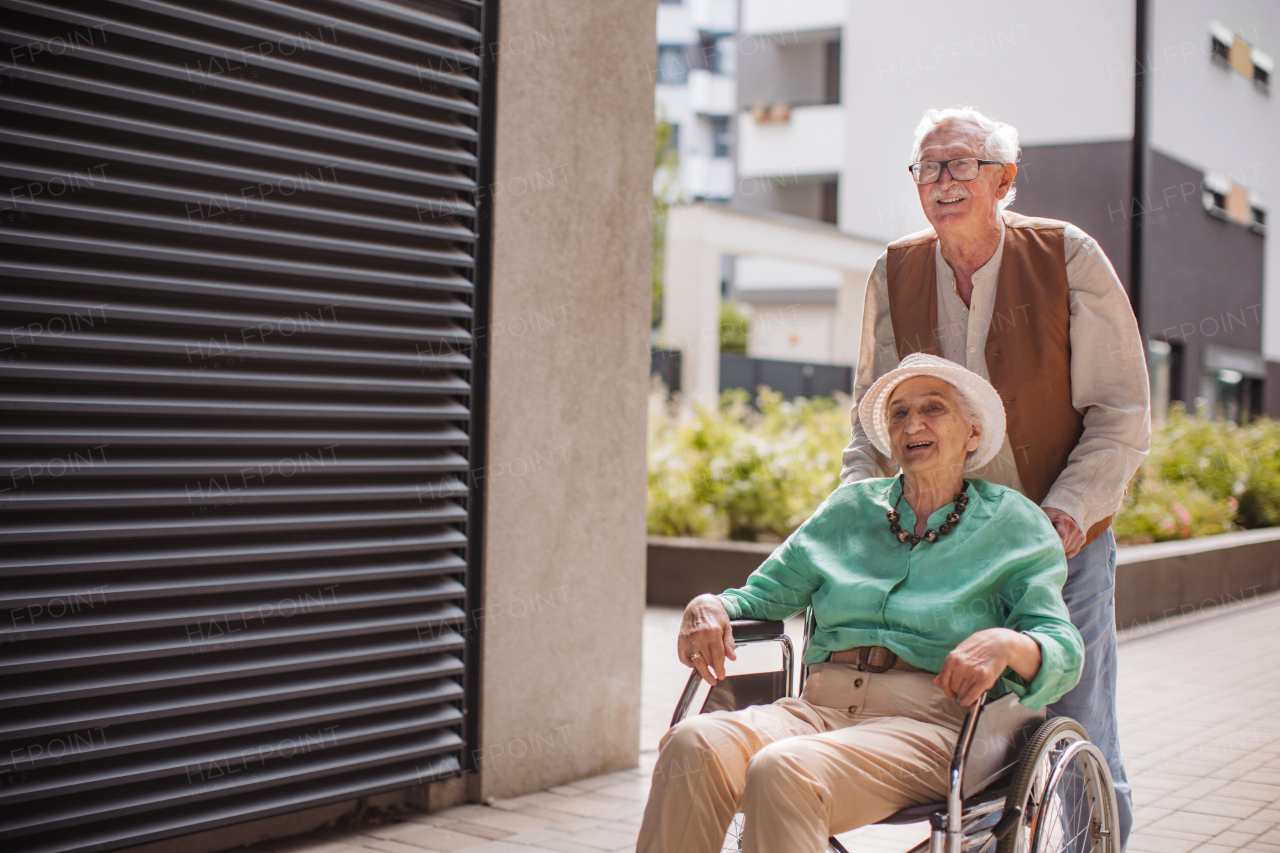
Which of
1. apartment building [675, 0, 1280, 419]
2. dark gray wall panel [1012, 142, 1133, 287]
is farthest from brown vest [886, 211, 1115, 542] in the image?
dark gray wall panel [1012, 142, 1133, 287]

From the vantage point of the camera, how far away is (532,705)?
4.33 meters

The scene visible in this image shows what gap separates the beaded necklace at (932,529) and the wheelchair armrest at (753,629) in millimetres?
373

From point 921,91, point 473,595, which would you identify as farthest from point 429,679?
point 921,91

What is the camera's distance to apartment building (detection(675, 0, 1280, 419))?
14500 mm

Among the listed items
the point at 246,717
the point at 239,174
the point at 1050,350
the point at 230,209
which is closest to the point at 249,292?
the point at 230,209

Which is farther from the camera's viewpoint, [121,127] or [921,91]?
[921,91]

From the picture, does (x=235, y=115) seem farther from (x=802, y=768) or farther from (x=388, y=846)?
(x=802, y=768)

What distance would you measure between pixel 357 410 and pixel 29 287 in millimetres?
1042

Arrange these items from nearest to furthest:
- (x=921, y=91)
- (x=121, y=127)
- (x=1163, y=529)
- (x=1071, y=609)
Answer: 1. (x=1071, y=609)
2. (x=121, y=127)
3. (x=1163, y=529)
4. (x=921, y=91)

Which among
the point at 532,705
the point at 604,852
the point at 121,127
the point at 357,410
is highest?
the point at 121,127

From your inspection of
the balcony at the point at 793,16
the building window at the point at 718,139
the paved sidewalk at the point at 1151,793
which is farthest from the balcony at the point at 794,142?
the paved sidewalk at the point at 1151,793

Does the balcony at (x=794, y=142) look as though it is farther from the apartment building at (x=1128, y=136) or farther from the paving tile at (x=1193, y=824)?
the paving tile at (x=1193, y=824)

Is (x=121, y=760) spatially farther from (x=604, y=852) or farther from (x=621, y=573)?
(x=621, y=573)

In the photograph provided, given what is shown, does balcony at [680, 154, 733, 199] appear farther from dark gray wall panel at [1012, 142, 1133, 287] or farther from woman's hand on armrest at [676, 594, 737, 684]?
woman's hand on armrest at [676, 594, 737, 684]
